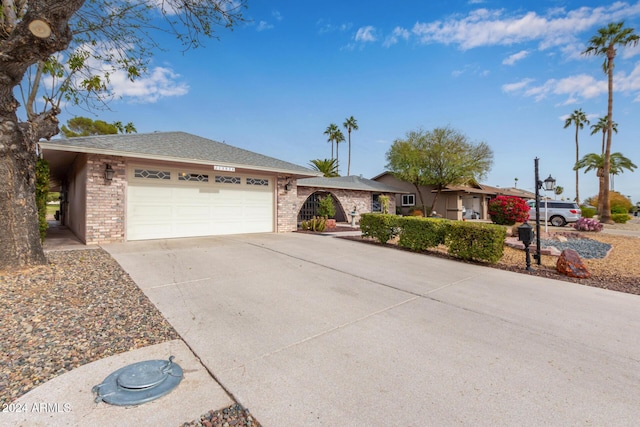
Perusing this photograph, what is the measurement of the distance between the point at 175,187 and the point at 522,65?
1246 centimetres

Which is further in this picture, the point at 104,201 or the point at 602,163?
the point at 602,163

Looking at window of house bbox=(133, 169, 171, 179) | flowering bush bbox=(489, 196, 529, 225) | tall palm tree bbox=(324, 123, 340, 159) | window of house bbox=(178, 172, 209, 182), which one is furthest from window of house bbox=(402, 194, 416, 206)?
tall palm tree bbox=(324, 123, 340, 159)

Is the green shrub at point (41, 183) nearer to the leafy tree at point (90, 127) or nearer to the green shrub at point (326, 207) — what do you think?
the green shrub at point (326, 207)

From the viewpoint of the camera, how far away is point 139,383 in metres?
2.02

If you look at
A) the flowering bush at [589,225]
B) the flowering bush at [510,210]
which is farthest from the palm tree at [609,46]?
the flowering bush at [510,210]

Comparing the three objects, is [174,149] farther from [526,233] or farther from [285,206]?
[526,233]

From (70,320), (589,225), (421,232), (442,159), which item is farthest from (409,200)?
(70,320)

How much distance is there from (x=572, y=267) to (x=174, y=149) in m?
11.0

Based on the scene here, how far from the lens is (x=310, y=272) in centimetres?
559

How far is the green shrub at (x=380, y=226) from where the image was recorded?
29.0 ft

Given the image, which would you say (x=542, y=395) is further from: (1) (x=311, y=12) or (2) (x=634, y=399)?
(1) (x=311, y=12)

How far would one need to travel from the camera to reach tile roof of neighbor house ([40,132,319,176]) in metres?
7.57

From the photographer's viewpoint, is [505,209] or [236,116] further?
[236,116]

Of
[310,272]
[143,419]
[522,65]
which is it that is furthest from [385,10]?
[143,419]
